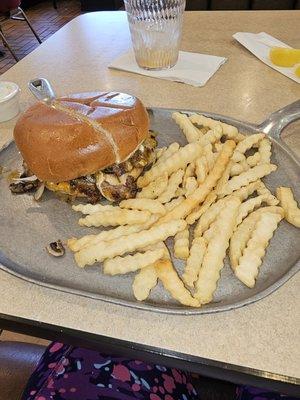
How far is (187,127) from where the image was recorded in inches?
40.9

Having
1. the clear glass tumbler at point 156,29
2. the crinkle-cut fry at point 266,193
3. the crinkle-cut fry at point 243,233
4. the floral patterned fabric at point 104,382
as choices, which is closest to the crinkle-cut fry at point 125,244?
the crinkle-cut fry at point 243,233

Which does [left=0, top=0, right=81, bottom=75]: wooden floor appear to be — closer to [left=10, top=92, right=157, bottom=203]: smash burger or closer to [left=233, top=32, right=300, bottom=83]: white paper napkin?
[left=233, top=32, right=300, bottom=83]: white paper napkin

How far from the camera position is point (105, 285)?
0.75m

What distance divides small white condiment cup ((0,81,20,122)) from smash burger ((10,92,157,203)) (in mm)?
395

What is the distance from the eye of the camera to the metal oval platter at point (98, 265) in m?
0.70

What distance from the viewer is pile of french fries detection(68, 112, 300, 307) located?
28.2 inches

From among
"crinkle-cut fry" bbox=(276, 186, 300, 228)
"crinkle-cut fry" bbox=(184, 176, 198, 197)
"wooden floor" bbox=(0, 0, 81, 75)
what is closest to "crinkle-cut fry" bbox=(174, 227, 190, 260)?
"crinkle-cut fry" bbox=(184, 176, 198, 197)

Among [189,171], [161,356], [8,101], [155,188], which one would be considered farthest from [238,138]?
[8,101]

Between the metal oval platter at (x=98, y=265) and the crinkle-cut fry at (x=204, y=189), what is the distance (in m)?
0.09

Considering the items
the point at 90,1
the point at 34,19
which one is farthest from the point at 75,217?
the point at 34,19

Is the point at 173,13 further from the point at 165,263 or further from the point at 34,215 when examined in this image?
the point at 165,263

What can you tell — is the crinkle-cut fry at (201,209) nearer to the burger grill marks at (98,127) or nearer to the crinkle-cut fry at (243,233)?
the crinkle-cut fry at (243,233)

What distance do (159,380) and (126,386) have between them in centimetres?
8

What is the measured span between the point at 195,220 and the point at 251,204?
117 millimetres
